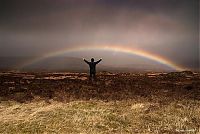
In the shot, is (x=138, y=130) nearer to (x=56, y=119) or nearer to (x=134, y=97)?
(x=56, y=119)

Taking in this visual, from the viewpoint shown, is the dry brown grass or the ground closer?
the dry brown grass

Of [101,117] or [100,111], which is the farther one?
[100,111]

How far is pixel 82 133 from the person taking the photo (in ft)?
53.4

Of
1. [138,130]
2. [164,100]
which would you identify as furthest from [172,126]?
[164,100]

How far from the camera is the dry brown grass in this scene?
1702 centimetres

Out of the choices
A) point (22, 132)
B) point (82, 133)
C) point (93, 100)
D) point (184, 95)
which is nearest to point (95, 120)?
point (82, 133)

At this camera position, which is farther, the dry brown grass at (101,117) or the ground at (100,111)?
the ground at (100,111)

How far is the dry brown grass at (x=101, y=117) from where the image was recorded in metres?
17.0

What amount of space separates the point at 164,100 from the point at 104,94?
5.58 meters

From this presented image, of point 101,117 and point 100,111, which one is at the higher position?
point 100,111

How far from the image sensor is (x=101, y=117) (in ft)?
61.5

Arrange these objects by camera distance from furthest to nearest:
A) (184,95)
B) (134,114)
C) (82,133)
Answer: (184,95)
(134,114)
(82,133)

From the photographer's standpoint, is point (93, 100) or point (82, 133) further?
point (93, 100)

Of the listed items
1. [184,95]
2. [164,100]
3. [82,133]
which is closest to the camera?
[82,133]
